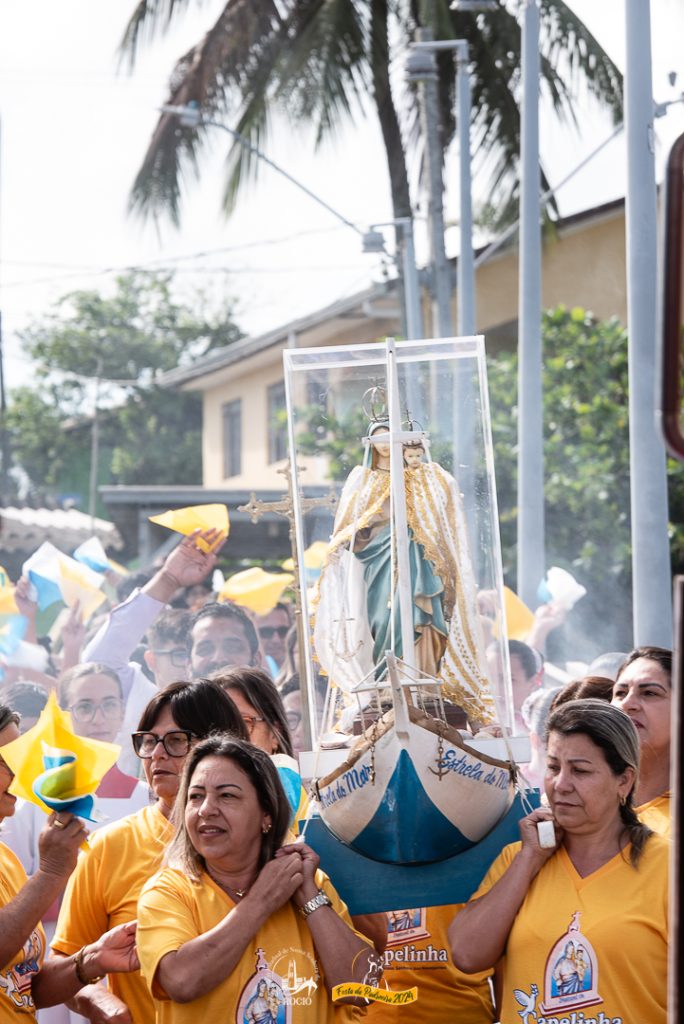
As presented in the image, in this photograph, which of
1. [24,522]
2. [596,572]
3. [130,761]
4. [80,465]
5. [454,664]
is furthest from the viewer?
[80,465]

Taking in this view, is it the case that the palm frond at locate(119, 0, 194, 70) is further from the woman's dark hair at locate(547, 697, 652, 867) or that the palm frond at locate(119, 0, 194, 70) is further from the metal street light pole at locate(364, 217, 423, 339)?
the woman's dark hair at locate(547, 697, 652, 867)

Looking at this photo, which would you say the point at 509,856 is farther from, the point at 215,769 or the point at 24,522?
the point at 24,522

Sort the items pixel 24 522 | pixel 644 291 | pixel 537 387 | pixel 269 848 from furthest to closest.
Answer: pixel 24 522
pixel 537 387
pixel 644 291
pixel 269 848

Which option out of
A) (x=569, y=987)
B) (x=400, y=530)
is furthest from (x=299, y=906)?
(x=400, y=530)

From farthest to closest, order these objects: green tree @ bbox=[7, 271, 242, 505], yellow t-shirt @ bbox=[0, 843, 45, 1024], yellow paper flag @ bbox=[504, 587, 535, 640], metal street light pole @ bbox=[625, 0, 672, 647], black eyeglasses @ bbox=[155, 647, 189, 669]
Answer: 1. green tree @ bbox=[7, 271, 242, 505]
2. black eyeglasses @ bbox=[155, 647, 189, 669]
3. yellow paper flag @ bbox=[504, 587, 535, 640]
4. metal street light pole @ bbox=[625, 0, 672, 647]
5. yellow t-shirt @ bbox=[0, 843, 45, 1024]

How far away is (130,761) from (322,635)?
2.35 m

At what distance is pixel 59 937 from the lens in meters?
4.17

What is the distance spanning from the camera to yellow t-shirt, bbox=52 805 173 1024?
13.6 feet

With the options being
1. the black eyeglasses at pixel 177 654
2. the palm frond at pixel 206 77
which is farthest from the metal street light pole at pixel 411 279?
the black eyeglasses at pixel 177 654

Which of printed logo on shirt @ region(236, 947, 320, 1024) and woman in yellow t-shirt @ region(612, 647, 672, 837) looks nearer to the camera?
printed logo on shirt @ region(236, 947, 320, 1024)

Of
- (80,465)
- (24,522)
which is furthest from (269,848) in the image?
(80,465)

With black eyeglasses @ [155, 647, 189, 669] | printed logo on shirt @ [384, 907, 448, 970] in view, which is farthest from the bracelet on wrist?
black eyeglasses @ [155, 647, 189, 669]

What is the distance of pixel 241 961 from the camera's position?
12.5 ft

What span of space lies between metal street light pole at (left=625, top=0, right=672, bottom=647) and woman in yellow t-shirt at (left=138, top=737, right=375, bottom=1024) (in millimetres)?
3799
